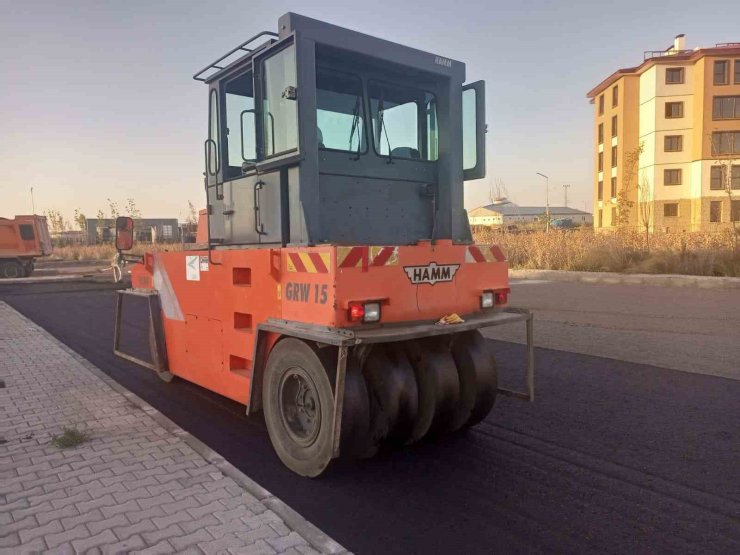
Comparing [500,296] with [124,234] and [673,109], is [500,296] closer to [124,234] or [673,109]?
[124,234]

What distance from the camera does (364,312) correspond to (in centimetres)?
350

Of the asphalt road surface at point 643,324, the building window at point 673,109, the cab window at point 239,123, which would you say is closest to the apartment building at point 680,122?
the building window at point 673,109

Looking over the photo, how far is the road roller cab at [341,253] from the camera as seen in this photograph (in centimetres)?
358

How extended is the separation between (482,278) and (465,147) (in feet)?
4.66

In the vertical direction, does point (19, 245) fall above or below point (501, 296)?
above

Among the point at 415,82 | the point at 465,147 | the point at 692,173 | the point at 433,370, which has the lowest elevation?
the point at 433,370

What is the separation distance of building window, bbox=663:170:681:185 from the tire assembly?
45509mm

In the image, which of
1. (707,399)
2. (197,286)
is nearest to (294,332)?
(197,286)

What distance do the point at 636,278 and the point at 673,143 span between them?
1384 inches

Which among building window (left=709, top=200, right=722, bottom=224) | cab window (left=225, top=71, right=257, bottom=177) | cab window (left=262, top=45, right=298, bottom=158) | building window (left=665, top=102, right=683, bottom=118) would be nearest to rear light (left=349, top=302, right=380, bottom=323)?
cab window (left=262, top=45, right=298, bottom=158)

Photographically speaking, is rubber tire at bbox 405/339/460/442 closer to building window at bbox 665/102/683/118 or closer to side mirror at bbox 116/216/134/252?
side mirror at bbox 116/216/134/252

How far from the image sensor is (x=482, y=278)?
4.32m

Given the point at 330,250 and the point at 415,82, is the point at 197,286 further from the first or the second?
the point at 415,82

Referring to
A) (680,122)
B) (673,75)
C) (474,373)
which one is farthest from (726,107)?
(474,373)
